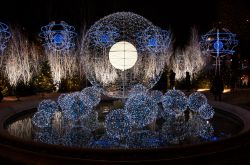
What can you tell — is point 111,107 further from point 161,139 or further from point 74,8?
point 74,8

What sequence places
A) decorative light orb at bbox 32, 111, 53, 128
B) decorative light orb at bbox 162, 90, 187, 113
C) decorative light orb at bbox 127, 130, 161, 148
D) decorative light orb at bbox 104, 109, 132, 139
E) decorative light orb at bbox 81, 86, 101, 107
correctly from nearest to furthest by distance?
1. decorative light orb at bbox 127, 130, 161, 148
2. decorative light orb at bbox 104, 109, 132, 139
3. decorative light orb at bbox 32, 111, 53, 128
4. decorative light orb at bbox 162, 90, 187, 113
5. decorative light orb at bbox 81, 86, 101, 107

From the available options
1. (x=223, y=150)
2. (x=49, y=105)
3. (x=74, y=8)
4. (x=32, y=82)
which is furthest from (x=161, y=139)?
(x=74, y=8)

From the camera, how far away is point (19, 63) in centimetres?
1584

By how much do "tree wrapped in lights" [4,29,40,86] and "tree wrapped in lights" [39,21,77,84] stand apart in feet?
2.48

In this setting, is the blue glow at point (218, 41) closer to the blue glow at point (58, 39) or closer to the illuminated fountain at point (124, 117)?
the illuminated fountain at point (124, 117)

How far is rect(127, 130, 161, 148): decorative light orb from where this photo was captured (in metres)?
6.85

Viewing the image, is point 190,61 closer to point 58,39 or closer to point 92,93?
point 58,39

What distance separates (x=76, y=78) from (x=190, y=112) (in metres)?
7.43

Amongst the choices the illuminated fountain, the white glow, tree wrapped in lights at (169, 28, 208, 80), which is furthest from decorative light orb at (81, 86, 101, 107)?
tree wrapped in lights at (169, 28, 208, 80)

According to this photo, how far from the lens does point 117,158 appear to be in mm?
5574

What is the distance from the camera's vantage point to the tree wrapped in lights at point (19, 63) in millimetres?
15172

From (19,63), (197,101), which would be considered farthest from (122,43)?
(19,63)

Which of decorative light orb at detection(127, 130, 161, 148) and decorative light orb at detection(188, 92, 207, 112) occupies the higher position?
decorative light orb at detection(188, 92, 207, 112)

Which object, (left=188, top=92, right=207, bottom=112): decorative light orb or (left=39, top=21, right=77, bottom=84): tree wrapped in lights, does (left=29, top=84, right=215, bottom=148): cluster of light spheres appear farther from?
(left=39, top=21, right=77, bottom=84): tree wrapped in lights
